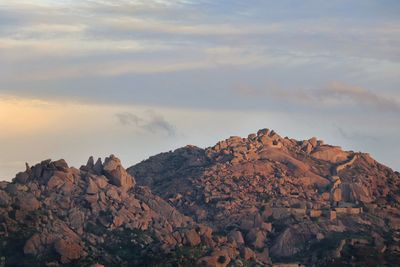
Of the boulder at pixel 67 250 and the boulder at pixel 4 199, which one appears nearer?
the boulder at pixel 67 250

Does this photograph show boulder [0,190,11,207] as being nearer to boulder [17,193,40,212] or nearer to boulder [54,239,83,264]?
boulder [17,193,40,212]

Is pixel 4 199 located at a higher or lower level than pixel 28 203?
higher

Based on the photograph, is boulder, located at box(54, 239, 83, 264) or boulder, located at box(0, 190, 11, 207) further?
boulder, located at box(0, 190, 11, 207)

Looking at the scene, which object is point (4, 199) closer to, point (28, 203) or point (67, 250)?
point (28, 203)

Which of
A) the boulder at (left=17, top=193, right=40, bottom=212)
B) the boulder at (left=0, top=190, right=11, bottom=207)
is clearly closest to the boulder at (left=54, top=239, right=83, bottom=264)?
the boulder at (left=17, top=193, right=40, bottom=212)

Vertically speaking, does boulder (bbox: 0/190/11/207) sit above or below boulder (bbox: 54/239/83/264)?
above

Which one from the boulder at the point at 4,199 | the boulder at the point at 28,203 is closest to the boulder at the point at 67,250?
the boulder at the point at 28,203

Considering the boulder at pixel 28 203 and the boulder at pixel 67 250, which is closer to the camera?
the boulder at pixel 67 250

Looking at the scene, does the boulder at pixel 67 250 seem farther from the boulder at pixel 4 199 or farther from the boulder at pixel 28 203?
the boulder at pixel 4 199

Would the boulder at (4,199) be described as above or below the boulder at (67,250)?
above

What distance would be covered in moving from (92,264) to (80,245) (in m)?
6.64

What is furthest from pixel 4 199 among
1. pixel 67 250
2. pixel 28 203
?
pixel 67 250

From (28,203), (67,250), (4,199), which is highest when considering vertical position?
(4,199)

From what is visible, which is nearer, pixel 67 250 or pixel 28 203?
pixel 67 250
